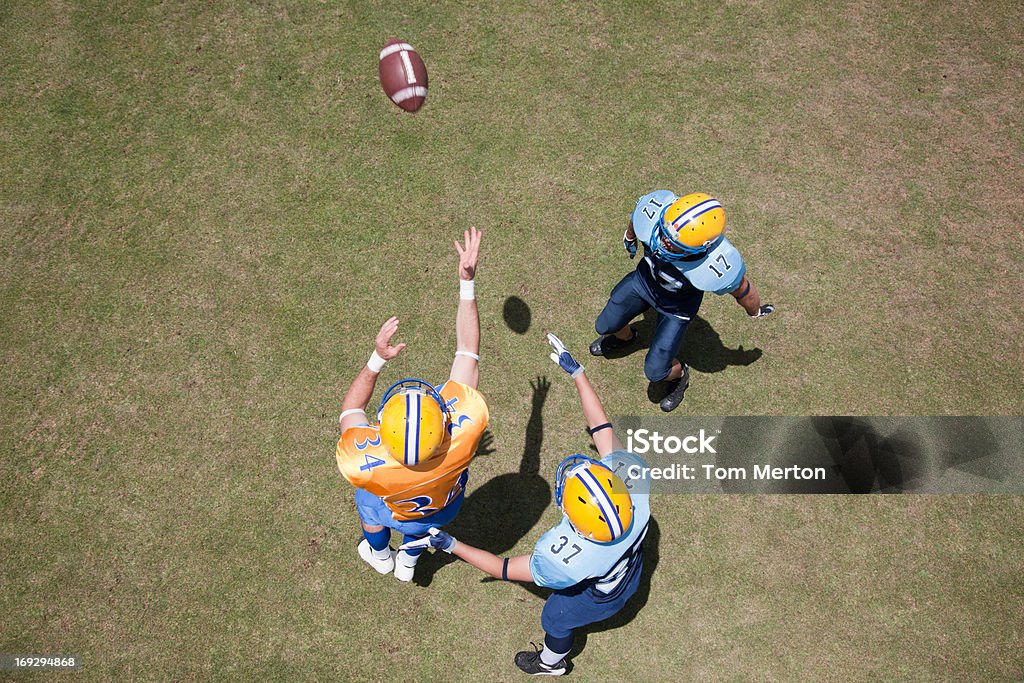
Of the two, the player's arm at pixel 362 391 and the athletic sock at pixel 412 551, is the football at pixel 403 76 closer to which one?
the player's arm at pixel 362 391

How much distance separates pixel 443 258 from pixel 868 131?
601 centimetres

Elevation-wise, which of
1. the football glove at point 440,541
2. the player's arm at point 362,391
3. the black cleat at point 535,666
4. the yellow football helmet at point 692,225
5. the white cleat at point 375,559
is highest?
the yellow football helmet at point 692,225

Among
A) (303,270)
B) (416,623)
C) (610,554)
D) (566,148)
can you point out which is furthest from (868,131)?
(416,623)

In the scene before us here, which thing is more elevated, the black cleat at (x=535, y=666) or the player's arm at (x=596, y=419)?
the player's arm at (x=596, y=419)

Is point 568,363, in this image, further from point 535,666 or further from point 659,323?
point 535,666

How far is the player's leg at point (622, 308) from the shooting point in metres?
7.66

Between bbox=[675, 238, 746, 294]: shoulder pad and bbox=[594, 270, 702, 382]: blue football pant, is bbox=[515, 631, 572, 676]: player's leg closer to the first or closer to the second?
bbox=[594, 270, 702, 382]: blue football pant

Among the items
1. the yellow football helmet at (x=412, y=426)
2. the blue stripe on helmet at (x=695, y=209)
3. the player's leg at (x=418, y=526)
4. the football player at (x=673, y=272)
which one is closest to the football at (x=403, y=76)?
the football player at (x=673, y=272)

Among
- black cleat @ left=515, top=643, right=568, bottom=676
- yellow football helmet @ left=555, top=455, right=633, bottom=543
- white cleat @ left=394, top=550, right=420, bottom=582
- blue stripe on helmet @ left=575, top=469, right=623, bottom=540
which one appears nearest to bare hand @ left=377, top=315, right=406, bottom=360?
yellow football helmet @ left=555, top=455, right=633, bottom=543

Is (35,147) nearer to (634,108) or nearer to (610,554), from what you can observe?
(634,108)

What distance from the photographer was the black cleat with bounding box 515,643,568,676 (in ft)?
23.9

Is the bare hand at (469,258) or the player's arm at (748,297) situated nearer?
the bare hand at (469,258)

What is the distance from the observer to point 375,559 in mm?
7406

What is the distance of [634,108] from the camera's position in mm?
9555
